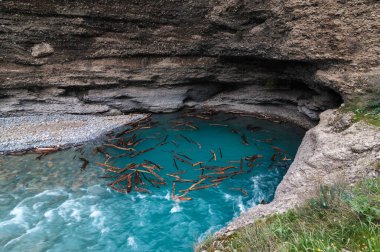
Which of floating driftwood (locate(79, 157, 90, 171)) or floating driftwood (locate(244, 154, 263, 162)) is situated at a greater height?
floating driftwood (locate(244, 154, 263, 162))

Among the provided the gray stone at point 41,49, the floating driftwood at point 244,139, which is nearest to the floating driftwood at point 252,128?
the floating driftwood at point 244,139

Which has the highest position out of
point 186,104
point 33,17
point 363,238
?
point 33,17

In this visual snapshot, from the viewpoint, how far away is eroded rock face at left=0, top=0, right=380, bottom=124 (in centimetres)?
855

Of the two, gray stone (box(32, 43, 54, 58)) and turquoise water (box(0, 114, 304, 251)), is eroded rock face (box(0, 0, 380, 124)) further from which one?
turquoise water (box(0, 114, 304, 251))

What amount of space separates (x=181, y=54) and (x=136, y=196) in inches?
221

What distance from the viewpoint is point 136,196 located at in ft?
25.4

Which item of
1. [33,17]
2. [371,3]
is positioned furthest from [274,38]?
[33,17]

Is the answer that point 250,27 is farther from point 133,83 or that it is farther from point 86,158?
point 86,158

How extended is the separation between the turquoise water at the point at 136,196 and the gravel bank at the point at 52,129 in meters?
0.62

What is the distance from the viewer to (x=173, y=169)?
28.8ft

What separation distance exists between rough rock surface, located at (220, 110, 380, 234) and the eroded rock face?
5.57 feet

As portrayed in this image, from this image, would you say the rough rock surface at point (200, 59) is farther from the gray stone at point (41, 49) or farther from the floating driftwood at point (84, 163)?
the floating driftwood at point (84, 163)

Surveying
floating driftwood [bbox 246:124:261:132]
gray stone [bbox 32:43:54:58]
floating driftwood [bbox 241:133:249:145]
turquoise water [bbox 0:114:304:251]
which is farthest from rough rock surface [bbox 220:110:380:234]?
gray stone [bbox 32:43:54:58]

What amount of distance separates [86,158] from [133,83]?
3.64 meters
